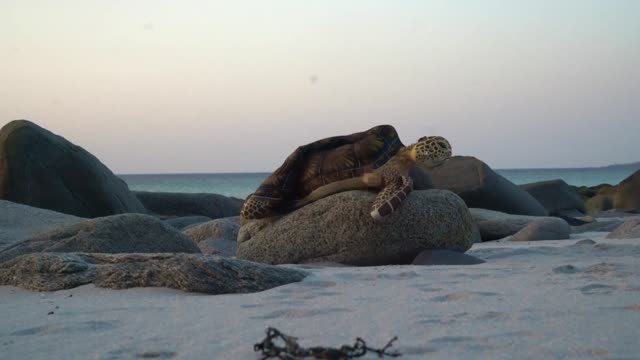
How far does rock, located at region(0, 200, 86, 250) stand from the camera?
8805 millimetres

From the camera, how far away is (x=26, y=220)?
936 centimetres

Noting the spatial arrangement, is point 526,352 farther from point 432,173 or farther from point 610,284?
point 432,173

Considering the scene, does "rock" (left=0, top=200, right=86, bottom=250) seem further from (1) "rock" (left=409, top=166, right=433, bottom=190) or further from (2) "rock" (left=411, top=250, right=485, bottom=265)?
(2) "rock" (left=411, top=250, right=485, bottom=265)

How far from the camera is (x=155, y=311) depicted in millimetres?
3795

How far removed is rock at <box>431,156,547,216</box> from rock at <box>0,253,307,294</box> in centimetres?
907

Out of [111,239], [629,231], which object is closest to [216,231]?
[111,239]

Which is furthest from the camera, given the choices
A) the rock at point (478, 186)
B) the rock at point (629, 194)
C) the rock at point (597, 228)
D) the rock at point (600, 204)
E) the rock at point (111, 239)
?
the rock at point (600, 204)

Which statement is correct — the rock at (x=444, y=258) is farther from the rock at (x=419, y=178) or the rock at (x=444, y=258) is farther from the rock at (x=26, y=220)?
the rock at (x=26, y=220)

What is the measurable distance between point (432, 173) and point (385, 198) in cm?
760

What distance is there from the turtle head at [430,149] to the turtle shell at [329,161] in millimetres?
258

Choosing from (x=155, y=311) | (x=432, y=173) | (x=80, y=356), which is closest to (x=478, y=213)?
(x=432, y=173)

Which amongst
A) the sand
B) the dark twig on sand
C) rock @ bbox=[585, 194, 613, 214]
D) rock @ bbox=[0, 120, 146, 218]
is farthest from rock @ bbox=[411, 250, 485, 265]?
rock @ bbox=[585, 194, 613, 214]

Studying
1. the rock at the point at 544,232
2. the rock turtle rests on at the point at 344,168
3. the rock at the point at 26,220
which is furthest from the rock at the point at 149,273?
the rock at the point at 544,232

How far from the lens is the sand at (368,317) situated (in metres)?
2.88
